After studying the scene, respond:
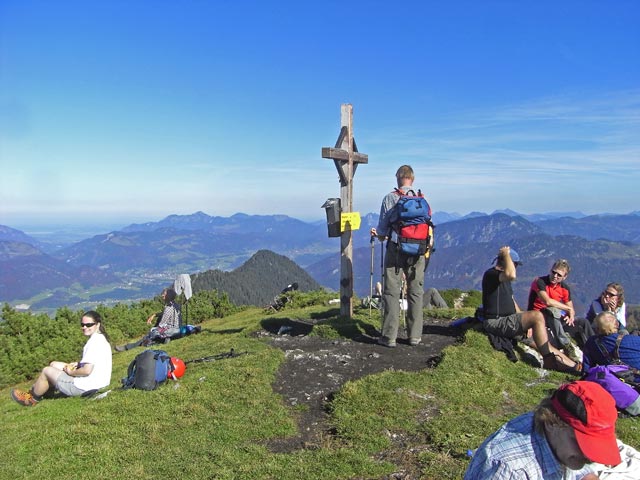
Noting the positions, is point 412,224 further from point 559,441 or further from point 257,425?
point 559,441

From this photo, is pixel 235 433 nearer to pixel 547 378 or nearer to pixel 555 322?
pixel 547 378

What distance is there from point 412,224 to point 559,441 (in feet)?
24.1

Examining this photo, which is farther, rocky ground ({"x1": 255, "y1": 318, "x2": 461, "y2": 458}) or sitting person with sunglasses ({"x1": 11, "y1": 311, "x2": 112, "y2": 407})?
sitting person with sunglasses ({"x1": 11, "y1": 311, "x2": 112, "y2": 407})

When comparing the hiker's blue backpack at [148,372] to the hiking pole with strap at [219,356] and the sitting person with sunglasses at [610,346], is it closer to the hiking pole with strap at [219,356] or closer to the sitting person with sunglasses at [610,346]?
the hiking pole with strap at [219,356]

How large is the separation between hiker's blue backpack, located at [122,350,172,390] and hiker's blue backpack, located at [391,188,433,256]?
18.0ft

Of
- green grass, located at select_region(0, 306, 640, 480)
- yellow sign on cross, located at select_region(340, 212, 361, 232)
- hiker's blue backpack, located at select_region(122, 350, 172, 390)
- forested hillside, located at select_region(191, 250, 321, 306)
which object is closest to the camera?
green grass, located at select_region(0, 306, 640, 480)

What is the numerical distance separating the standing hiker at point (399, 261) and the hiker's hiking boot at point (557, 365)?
9.19 ft

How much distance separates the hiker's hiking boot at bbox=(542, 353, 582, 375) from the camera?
10242 millimetres

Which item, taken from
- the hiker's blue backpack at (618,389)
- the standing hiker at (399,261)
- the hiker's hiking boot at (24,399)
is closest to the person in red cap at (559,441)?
the hiker's blue backpack at (618,389)

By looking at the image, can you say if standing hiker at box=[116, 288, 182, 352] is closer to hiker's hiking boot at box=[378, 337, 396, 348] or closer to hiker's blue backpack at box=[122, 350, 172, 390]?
hiker's blue backpack at box=[122, 350, 172, 390]

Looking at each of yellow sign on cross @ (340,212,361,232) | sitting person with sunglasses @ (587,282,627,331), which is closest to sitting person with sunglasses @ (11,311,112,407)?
yellow sign on cross @ (340,212,361,232)

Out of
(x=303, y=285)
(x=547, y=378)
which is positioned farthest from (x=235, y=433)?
(x=303, y=285)

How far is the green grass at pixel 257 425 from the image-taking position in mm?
6180

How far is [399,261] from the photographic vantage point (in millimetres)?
10688
